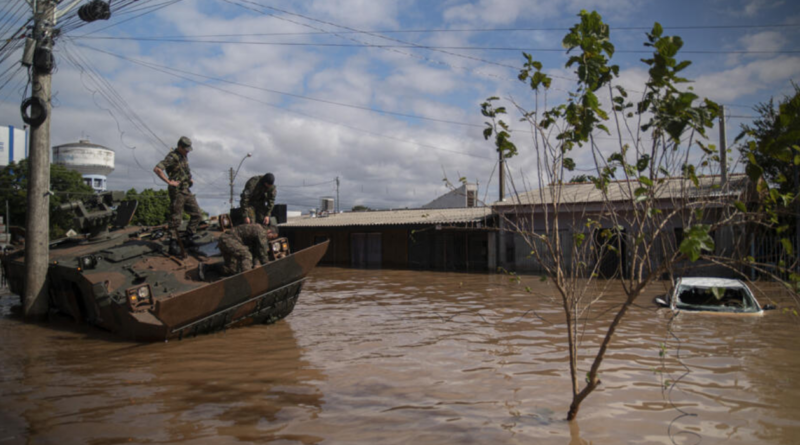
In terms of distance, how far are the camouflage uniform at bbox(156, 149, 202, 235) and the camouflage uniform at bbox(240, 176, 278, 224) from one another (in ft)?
3.51

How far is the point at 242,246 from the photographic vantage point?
321 inches

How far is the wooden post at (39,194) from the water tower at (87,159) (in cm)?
4597

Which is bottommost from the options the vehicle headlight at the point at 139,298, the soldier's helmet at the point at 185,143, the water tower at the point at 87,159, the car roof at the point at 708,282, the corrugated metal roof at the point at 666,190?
the car roof at the point at 708,282

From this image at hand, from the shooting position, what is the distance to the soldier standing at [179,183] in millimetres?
9086

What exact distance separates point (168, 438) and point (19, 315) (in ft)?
27.9

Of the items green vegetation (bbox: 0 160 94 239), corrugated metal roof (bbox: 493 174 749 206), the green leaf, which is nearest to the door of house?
corrugated metal roof (bbox: 493 174 749 206)

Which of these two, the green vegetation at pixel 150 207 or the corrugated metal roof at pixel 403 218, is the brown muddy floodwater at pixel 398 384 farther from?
the green vegetation at pixel 150 207

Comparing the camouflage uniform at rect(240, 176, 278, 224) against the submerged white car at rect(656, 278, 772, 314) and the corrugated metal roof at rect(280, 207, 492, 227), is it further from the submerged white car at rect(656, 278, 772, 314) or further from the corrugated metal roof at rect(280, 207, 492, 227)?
the corrugated metal roof at rect(280, 207, 492, 227)

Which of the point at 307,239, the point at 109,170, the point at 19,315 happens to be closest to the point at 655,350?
the point at 19,315

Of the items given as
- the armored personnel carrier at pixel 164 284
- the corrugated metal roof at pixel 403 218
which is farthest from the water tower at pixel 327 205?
the armored personnel carrier at pixel 164 284

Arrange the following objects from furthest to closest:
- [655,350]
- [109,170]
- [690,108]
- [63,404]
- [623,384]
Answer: [109,170] < [655,350] < [623,384] < [63,404] < [690,108]

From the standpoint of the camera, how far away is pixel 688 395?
531cm

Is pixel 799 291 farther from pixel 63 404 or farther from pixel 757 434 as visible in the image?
pixel 63 404

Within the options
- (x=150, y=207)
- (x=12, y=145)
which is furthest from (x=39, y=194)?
(x=12, y=145)
